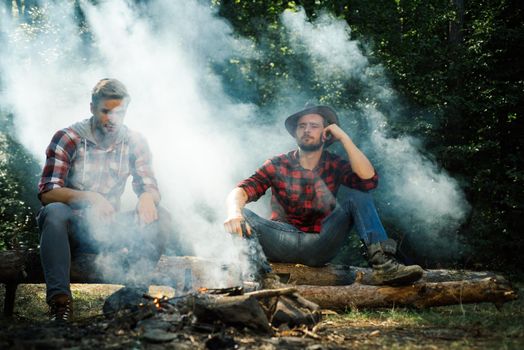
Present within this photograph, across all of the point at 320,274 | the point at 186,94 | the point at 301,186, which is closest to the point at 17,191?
the point at 186,94

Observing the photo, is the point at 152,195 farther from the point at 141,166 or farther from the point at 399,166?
the point at 399,166

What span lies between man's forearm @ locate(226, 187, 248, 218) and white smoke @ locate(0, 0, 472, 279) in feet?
12.6

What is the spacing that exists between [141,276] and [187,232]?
494 centimetres

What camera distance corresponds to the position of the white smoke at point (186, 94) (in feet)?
28.0

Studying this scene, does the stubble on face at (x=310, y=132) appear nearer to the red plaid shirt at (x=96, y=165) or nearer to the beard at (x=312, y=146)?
the beard at (x=312, y=146)

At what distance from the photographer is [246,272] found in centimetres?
379

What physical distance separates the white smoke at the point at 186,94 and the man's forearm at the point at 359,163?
4.25 meters

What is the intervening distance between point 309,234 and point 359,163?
81 centimetres

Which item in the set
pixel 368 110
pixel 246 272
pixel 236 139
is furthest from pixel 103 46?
pixel 246 272

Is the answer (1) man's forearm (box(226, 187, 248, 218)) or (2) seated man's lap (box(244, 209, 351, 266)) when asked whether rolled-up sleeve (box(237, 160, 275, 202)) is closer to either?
(1) man's forearm (box(226, 187, 248, 218))

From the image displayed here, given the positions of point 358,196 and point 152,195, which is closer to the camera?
point 152,195

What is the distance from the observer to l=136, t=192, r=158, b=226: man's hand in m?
3.64

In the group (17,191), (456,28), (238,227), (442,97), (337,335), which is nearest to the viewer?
(337,335)

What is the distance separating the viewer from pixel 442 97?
868cm
